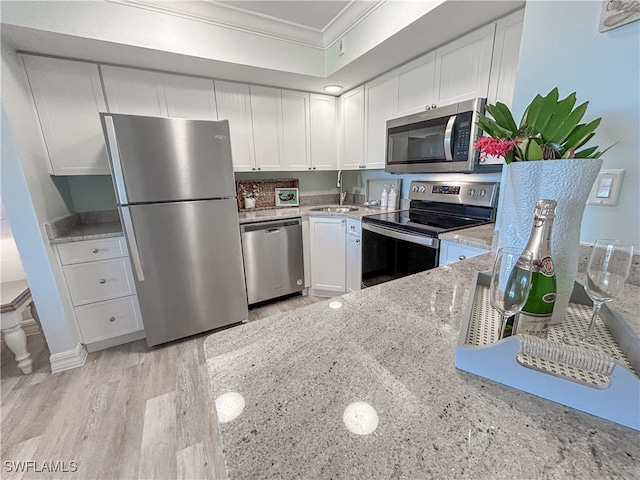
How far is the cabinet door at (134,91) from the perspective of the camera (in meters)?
2.06

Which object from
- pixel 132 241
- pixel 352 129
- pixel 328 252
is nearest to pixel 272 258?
pixel 328 252

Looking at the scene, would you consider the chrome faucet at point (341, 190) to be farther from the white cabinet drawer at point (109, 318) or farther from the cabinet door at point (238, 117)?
the white cabinet drawer at point (109, 318)

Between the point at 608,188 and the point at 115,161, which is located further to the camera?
the point at 115,161

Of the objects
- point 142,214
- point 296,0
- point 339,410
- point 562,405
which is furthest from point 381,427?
point 296,0

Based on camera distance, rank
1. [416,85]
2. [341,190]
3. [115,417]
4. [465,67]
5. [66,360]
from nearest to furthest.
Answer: [115,417] → [465,67] → [66,360] → [416,85] → [341,190]

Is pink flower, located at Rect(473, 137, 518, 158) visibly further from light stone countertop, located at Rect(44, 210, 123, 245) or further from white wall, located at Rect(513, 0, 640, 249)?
light stone countertop, located at Rect(44, 210, 123, 245)

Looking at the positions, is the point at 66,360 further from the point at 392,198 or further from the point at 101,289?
the point at 392,198

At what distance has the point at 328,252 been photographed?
105 inches

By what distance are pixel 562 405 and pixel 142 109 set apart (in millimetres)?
2886

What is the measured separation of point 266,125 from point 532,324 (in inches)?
106

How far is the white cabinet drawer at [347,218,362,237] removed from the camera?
7.75 ft

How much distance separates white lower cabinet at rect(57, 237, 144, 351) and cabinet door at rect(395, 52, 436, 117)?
8.15ft

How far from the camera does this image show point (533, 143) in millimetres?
611

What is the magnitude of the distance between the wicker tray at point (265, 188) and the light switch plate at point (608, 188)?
256 centimetres
